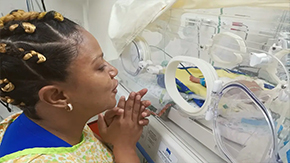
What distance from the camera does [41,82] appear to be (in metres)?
0.59

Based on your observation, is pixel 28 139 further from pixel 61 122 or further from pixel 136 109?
pixel 136 109

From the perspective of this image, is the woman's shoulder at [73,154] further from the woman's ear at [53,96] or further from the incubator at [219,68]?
the incubator at [219,68]

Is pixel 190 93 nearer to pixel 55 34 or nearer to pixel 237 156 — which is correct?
pixel 237 156

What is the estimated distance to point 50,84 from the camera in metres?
0.59

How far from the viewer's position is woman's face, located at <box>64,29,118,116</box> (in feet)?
1.98

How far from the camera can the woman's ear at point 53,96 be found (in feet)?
1.93

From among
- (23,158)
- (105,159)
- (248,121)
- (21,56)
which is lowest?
(105,159)

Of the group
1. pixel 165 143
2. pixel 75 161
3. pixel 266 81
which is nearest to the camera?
pixel 266 81

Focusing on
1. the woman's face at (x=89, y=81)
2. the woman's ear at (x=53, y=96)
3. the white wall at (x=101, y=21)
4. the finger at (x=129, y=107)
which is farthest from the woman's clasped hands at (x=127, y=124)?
the white wall at (x=101, y=21)

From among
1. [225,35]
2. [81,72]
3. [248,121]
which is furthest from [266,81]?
[81,72]

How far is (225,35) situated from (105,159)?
59 centimetres

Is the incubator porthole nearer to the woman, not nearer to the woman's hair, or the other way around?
the woman

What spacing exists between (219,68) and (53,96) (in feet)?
1.65

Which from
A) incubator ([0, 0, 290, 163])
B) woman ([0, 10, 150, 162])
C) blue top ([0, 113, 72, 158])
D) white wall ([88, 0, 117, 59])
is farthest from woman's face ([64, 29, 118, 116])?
white wall ([88, 0, 117, 59])
